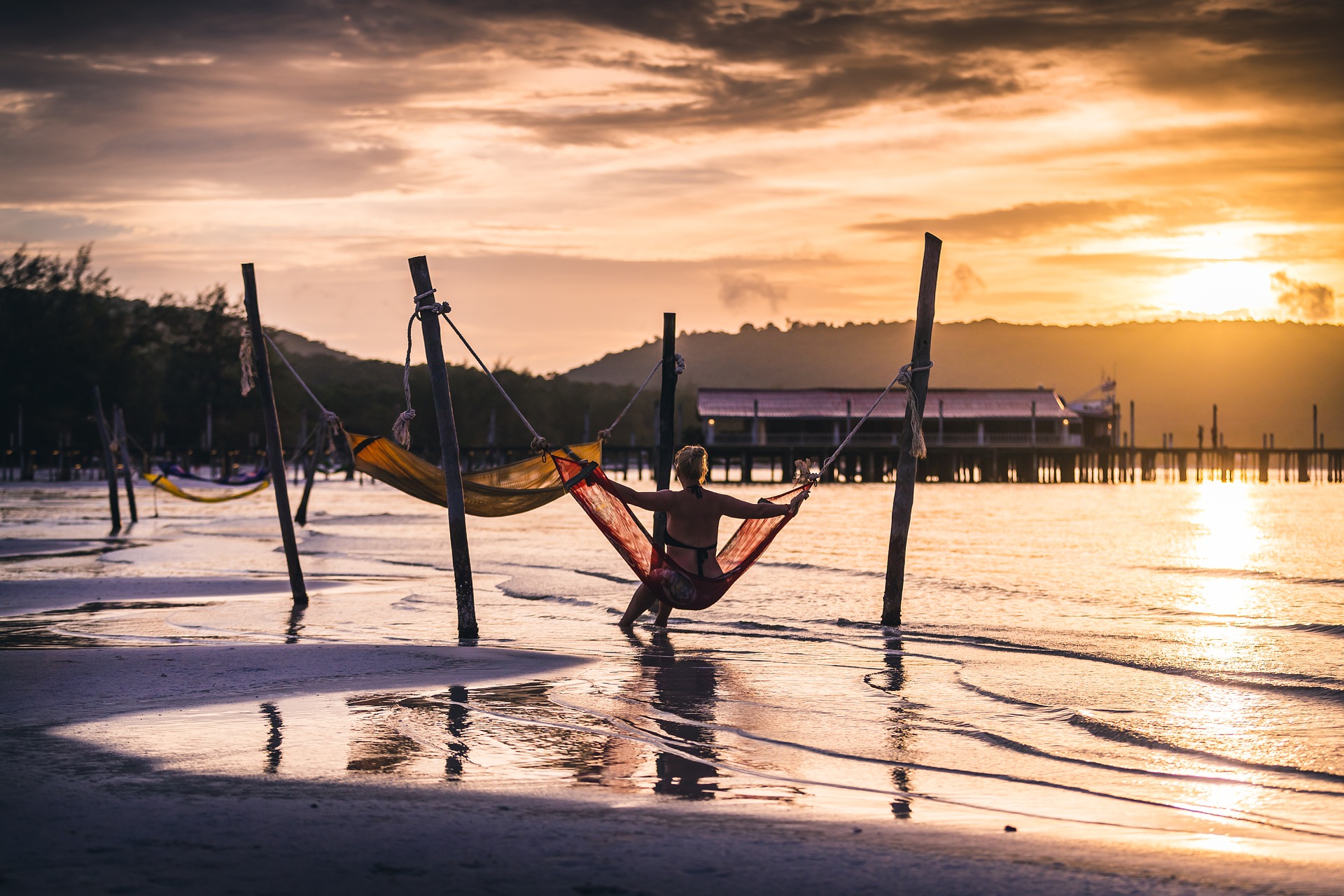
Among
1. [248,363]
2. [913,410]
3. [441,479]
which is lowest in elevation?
[441,479]

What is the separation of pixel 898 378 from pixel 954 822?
19.3ft

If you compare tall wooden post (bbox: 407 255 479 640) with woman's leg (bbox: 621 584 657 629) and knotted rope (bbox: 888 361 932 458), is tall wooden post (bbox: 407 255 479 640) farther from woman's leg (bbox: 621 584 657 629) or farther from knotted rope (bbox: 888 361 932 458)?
knotted rope (bbox: 888 361 932 458)

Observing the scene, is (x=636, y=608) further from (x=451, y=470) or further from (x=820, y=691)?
(x=820, y=691)

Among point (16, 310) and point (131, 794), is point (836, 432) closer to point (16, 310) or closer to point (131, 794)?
point (16, 310)

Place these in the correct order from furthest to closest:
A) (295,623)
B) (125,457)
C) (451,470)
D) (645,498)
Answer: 1. (125,457)
2. (295,623)
3. (451,470)
4. (645,498)

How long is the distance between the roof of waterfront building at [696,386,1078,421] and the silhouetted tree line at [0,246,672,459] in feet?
59.0

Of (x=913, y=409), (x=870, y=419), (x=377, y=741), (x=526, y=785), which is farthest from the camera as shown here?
(x=870, y=419)

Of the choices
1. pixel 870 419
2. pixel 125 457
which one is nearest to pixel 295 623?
pixel 125 457

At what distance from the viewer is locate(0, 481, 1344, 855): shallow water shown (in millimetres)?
4852

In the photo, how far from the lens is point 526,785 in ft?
15.5

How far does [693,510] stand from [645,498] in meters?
0.36

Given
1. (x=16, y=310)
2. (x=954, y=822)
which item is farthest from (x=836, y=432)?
(x=954, y=822)

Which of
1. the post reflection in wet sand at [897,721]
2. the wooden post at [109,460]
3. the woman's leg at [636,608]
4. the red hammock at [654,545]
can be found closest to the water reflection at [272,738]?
the post reflection in wet sand at [897,721]

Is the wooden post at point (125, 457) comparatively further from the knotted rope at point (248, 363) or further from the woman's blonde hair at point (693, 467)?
the woman's blonde hair at point (693, 467)
